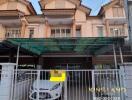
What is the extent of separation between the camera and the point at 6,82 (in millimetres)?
7047

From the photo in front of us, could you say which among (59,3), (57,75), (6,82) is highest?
(59,3)

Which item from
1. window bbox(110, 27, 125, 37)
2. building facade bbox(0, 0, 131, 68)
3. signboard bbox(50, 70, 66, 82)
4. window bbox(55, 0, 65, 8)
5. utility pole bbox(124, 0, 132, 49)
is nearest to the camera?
utility pole bbox(124, 0, 132, 49)

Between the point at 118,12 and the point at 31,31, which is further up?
the point at 118,12

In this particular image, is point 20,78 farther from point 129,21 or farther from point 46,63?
point 46,63

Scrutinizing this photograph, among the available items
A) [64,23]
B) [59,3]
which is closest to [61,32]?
[64,23]

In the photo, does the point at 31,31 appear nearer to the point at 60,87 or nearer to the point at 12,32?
the point at 12,32

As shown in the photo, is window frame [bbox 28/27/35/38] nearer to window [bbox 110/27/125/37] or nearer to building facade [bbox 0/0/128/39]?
building facade [bbox 0/0/128/39]

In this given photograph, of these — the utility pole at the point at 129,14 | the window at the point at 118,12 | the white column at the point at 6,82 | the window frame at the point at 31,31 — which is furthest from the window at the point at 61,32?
the white column at the point at 6,82

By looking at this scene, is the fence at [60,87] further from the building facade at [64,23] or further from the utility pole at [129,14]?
the building facade at [64,23]

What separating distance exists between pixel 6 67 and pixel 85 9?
1106 centimetres

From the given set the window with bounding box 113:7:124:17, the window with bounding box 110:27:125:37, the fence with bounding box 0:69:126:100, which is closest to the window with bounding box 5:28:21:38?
the window with bounding box 110:27:125:37

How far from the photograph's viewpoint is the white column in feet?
22.8

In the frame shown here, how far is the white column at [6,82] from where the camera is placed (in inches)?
273

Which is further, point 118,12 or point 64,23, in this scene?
point 118,12
